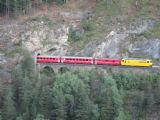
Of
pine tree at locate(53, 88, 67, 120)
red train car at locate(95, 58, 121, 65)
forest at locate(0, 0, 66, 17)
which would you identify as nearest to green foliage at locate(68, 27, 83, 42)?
red train car at locate(95, 58, 121, 65)

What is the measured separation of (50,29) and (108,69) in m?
11.4

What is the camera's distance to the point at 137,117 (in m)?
87.1

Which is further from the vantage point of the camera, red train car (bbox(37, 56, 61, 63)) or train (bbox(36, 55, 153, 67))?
train (bbox(36, 55, 153, 67))

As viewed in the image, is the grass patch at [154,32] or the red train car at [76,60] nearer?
the red train car at [76,60]

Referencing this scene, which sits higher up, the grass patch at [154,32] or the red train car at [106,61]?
the grass patch at [154,32]

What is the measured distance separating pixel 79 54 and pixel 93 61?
3142 mm

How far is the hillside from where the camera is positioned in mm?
85000

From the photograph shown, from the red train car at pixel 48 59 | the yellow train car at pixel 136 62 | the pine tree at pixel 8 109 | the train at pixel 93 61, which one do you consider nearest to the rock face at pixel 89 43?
the red train car at pixel 48 59

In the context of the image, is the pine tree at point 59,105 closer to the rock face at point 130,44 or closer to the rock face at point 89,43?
the rock face at point 89,43

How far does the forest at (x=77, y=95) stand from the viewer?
84.4 metres

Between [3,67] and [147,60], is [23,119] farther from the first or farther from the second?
[147,60]

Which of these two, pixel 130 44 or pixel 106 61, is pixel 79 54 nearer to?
pixel 106 61

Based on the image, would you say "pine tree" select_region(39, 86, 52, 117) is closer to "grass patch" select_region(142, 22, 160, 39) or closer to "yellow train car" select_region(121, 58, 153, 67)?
"yellow train car" select_region(121, 58, 153, 67)

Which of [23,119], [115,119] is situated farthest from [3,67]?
[115,119]
